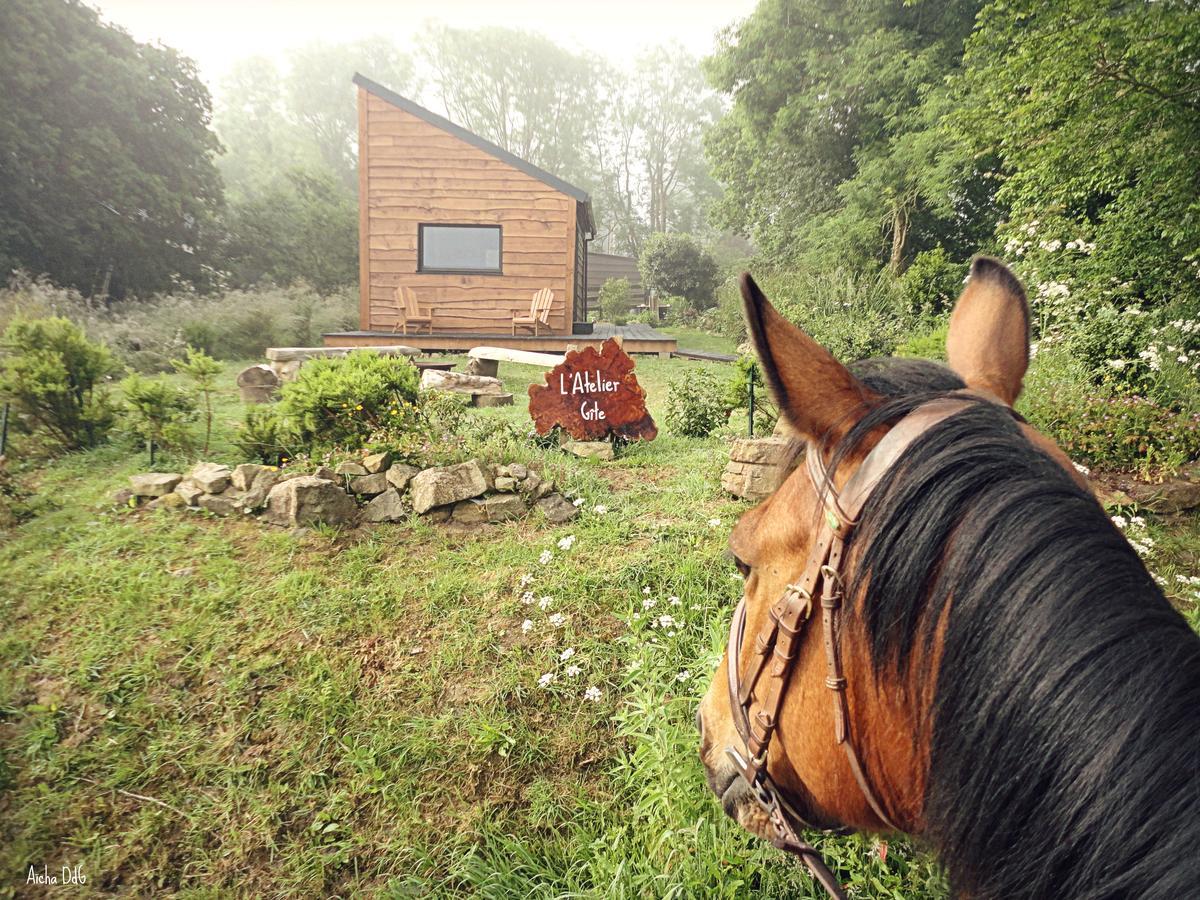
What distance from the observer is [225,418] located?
21.6 ft

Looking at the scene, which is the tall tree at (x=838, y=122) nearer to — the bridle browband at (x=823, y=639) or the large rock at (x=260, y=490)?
the large rock at (x=260, y=490)

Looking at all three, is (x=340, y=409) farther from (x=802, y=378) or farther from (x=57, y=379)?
(x=802, y=378)

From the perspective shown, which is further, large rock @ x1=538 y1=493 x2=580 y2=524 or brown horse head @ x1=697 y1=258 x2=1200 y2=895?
large rock @ x1=538 y1=493 x2=580 y2=524

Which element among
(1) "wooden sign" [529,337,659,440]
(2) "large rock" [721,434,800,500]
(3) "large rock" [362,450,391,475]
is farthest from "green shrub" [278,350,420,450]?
(2) "large rock" [721,434,800,500]

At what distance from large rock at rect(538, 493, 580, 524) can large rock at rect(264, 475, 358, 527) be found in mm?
1387

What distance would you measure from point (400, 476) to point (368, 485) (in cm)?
24

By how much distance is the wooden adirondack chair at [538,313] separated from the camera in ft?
40.4

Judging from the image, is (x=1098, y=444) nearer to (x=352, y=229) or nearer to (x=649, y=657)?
(x=649, y=657)

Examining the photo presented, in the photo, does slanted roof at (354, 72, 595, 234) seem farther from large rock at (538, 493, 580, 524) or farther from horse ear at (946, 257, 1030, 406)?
horse ear at (946, 257, 1030, 406)

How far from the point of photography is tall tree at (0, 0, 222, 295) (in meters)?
13.7

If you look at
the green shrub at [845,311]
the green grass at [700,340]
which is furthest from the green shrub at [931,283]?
the green grass at [700,340]

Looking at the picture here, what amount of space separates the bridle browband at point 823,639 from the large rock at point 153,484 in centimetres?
487

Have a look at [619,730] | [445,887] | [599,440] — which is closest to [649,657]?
[619,730]

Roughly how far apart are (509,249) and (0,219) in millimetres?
12457
